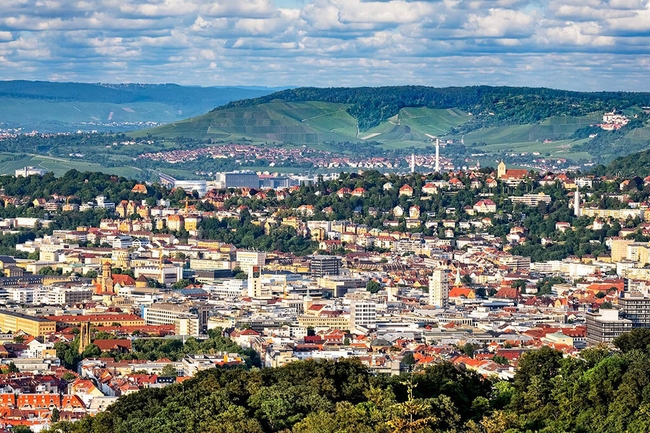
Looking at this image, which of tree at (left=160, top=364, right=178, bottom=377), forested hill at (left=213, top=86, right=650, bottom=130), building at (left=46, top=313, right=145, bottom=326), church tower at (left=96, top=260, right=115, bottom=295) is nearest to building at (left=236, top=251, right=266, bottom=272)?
church tower at (left=96, top=260, right=115, bottom=295)

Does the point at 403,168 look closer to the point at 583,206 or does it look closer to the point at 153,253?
the point at 583,206

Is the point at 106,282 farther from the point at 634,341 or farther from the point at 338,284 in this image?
the point at 634,341

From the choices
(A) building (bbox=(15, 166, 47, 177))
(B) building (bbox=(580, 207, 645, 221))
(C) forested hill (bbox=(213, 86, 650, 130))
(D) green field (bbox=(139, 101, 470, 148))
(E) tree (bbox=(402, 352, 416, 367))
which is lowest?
(E) tree (bbox=(402, 352, 416, 367))

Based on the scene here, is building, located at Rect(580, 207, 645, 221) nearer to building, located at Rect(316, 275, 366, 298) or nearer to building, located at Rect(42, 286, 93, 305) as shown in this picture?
building, located at Rect(316, 275, 366, 298)

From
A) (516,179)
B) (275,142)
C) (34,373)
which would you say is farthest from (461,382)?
(275,142)

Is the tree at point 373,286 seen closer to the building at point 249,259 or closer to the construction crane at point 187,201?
the building at point 249,259

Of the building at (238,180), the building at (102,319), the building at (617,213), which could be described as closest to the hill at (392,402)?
the building at (102,319)
